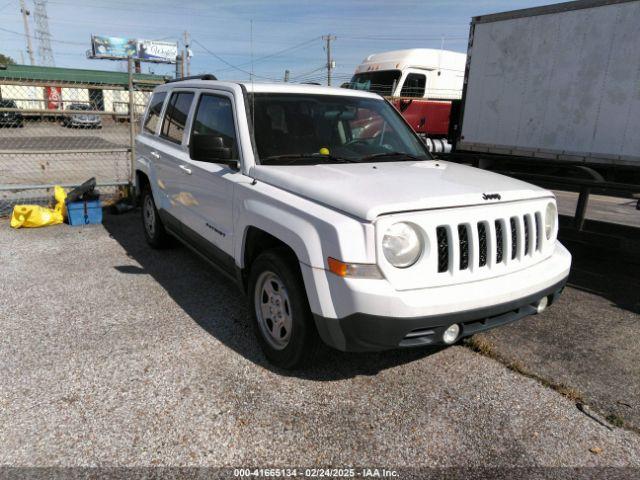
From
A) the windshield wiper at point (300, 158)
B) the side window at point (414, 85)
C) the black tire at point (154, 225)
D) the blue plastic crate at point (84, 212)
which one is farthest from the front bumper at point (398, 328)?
the side window at point (414, 85)

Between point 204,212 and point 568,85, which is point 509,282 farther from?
point 568,85

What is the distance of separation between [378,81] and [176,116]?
989cm

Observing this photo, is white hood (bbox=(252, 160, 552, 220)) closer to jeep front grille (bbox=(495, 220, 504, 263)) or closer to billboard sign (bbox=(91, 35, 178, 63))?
jeep front grille (bbox=(495, 220, 504, 263))

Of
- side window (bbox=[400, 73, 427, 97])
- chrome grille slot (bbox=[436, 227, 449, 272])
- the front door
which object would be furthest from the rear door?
side window (bbox=[400, 73, 427, 97])

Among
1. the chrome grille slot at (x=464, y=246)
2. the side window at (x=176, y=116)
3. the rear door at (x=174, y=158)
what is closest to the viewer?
the chrome grille slot at (x=464, y=246)

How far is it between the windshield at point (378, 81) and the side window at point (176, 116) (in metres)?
9.07

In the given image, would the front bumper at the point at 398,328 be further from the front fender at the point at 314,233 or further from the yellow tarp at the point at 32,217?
the yellow tarp at the point at 32,217

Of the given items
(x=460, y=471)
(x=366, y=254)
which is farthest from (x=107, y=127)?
A: (x=460, y=471)

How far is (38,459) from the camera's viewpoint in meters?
2.44

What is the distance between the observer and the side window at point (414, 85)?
13.3 metres

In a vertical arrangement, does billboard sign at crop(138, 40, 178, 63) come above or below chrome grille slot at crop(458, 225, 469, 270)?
above

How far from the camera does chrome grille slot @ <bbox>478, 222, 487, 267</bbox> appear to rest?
2.87 meters

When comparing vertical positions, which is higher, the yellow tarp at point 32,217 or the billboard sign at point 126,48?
the billboard sign at point 126,48

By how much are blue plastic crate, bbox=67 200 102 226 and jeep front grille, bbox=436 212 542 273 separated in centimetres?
607
